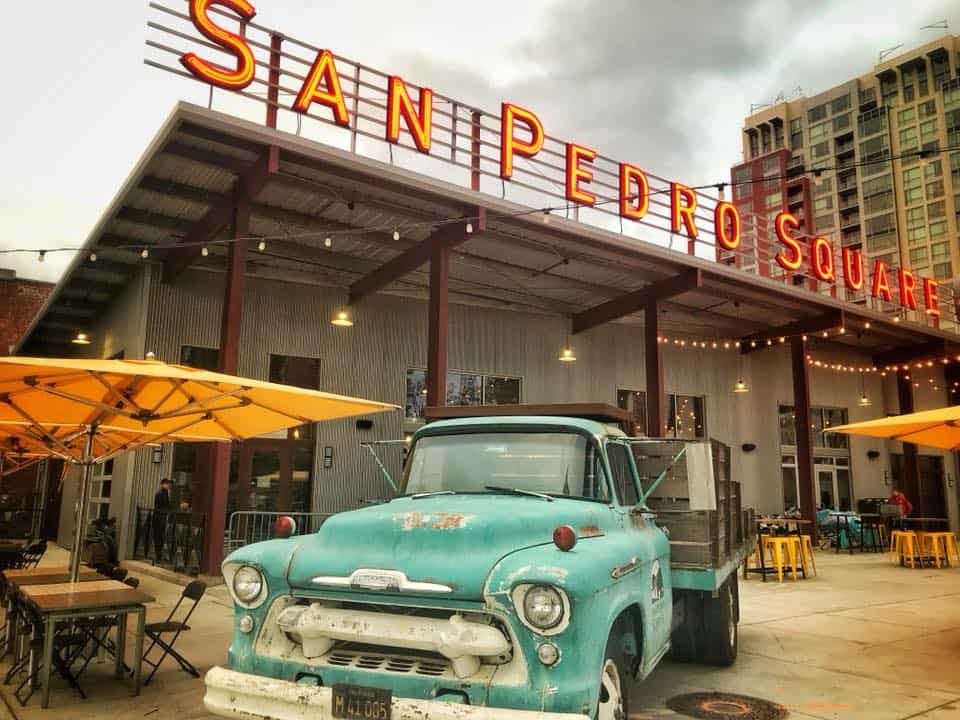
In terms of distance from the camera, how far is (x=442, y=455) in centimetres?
514

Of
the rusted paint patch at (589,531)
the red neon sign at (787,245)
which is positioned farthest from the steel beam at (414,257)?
the rusted paint patch at (589,531)

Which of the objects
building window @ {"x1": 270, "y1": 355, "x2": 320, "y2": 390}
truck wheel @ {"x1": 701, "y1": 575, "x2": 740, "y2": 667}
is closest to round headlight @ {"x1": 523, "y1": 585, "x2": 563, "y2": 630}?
truck wheel @ {"x1": 701, "y1": 575, "x2": 740, "y2": 667}

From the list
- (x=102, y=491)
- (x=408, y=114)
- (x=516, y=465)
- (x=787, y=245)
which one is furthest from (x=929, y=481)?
(x=516, y=465)

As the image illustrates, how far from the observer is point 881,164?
6931 cm

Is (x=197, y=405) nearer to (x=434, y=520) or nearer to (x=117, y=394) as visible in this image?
(x=117, y=394)

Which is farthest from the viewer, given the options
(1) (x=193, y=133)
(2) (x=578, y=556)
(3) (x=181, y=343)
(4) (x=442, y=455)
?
(3) (x=181, y=343)

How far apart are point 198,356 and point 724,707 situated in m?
13.4

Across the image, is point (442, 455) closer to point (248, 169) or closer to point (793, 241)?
point (248, 169)

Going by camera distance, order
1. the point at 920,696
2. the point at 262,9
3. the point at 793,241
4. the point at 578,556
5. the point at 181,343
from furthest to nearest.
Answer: the point at 793,241 < the point at 181,343 < the point at 262,9 < the point at 920,696 < the point at 578,556

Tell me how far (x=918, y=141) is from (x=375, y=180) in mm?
71896

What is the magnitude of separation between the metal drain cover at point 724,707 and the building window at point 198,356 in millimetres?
12649

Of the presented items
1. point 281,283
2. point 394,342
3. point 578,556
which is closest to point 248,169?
point 281,283

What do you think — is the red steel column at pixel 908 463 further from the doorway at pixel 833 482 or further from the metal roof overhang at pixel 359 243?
the metal roof overhang at pixel 359 243

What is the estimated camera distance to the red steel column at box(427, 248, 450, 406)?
45.3 ft
